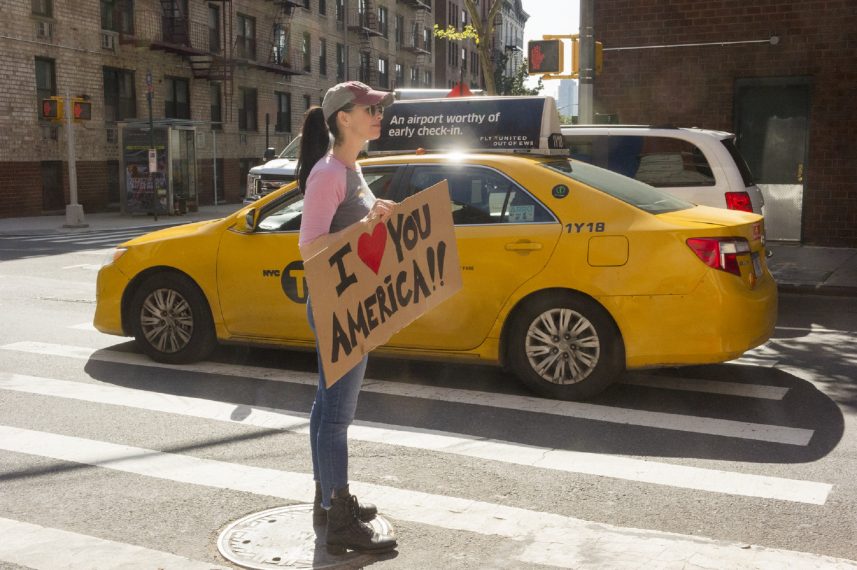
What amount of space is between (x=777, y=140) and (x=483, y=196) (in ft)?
38.5

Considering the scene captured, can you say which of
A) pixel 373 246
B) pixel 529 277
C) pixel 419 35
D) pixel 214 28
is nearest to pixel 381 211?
pixel 373 246

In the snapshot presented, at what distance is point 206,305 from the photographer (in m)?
7.55

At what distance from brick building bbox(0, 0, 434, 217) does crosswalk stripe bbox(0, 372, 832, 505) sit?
79.9ft

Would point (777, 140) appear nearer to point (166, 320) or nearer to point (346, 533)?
point (166, 320)

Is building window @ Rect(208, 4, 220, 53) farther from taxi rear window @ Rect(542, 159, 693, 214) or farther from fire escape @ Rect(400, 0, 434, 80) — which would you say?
taxi rear window @ Rect(542, 159, 693, 214)

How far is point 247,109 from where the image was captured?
42.1m

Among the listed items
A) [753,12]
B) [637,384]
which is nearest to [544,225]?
[637,384]

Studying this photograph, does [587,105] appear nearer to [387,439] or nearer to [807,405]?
[807,405]

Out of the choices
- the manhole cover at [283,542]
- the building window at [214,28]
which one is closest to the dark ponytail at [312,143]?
the manhole cover at [283,542]

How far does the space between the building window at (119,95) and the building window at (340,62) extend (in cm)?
1838

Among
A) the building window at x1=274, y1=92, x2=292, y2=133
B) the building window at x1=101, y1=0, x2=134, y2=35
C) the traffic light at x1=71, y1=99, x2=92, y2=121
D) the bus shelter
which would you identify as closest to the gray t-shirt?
the traffic light at x1=71, y1=99, x2=92, y2=121

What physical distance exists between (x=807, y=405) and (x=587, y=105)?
952cm

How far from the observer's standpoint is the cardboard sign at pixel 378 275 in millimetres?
3889

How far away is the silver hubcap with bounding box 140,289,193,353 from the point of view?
7.66 metres
